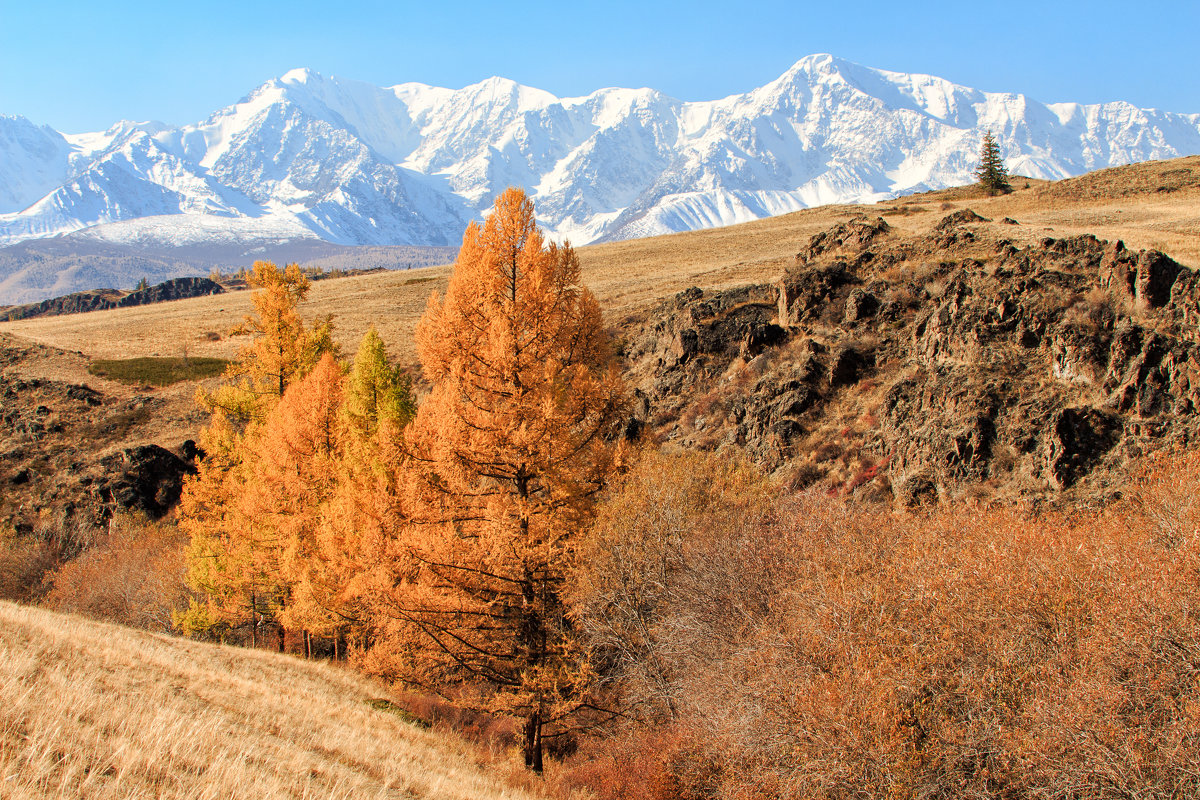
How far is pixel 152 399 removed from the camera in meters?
50.8

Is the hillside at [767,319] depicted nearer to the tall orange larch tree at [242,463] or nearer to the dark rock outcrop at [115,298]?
the tall orange larch tree at [242,463]

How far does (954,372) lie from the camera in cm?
2084

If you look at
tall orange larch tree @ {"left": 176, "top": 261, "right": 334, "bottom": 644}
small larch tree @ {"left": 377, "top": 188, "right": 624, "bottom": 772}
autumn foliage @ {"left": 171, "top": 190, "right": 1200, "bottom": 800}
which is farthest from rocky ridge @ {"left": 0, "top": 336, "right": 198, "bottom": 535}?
small larch tree @ {"left": 377, "top": 188, "right": 624, "bottom": 772}

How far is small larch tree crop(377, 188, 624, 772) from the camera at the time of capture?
42.0 ft

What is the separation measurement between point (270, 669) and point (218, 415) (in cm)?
1199

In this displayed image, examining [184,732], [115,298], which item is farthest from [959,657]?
[115,298]

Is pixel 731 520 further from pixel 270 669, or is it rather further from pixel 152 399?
pixel 152 399

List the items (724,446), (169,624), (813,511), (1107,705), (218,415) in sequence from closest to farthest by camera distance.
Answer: (1107,705) < (813,511) < (724,446) < (218,415) < (169,624)

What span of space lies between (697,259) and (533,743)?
59.9m

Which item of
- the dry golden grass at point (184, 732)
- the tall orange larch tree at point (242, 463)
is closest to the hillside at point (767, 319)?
the dry golden grass at point (184, 732)

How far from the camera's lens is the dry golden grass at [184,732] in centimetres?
666

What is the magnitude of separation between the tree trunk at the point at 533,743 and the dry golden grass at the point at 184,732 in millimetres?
1209

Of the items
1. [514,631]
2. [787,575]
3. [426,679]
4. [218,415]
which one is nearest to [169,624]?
[218,415]

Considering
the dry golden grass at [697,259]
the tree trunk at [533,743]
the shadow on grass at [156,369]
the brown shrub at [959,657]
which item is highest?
the dry golden grass at [697,259]
